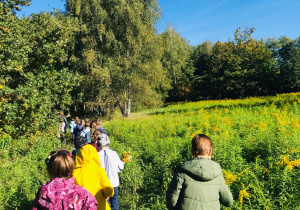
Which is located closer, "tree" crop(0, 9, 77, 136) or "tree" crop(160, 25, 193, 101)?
"tree" crop(0, 9, 77, 136)

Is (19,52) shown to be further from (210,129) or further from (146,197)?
(210,129)

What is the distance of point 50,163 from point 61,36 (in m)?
9.80

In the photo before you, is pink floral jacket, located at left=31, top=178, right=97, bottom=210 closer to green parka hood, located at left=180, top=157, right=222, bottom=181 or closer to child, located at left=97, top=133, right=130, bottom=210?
green parka hood, located at left=180, top=157, right=222, bottom=181

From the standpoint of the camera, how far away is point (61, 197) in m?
1.93

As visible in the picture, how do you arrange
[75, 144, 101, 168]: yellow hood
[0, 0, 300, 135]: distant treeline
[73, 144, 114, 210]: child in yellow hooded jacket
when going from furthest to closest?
1. [0, 0, 300, 135]: distant treeline
2. [75, 144, 101, 168]: yellow hood
3. [73, 144, 114, 210]: child in yellow hooded jacket

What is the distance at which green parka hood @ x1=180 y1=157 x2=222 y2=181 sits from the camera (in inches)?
86.8

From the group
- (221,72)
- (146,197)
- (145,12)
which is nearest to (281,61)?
(221,72)

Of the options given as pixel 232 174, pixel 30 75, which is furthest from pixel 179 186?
pixel 30 75

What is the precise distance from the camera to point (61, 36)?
35.0ft

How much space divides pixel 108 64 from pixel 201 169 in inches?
791

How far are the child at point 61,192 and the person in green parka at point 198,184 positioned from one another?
809 mm

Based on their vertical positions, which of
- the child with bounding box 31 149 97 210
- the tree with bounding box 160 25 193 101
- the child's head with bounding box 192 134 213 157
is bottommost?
the child with bounding box 31 149 97 210

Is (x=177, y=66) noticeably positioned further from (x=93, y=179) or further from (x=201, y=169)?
(x=201, y=169)

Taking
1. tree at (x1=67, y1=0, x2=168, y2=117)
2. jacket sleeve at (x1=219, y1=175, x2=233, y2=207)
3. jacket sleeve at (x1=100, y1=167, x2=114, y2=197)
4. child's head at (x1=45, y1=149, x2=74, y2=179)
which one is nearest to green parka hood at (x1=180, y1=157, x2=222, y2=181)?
jacket sleeve at (x1=219, y1=175, x2=233, y2=207)
